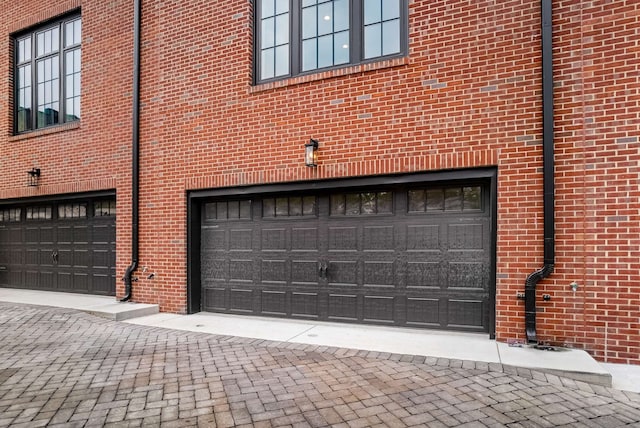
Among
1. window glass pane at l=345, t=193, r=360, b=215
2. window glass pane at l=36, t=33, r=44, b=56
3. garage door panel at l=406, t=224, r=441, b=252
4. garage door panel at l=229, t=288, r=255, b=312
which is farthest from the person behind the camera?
window glass pane at l=36, t=33, r=44, b=56

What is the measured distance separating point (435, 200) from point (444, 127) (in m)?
1.00

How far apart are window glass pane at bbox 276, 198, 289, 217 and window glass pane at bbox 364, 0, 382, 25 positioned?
2974mm

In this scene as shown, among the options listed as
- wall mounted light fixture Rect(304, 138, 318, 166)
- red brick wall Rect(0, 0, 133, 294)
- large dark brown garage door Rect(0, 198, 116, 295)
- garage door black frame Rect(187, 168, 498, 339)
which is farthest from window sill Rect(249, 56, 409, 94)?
large dark brown garage door Rect(0, 198, 116, 295)

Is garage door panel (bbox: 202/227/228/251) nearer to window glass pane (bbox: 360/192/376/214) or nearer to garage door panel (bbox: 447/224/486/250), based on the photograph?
window glass pane (bbox: 360/192/376/214)

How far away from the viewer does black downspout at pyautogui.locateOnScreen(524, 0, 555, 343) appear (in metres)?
4.57

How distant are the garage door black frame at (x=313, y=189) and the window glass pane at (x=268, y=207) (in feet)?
0.68

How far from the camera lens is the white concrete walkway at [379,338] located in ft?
13.0

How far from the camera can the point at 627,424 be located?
120 inches

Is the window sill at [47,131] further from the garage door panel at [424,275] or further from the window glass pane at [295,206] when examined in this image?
the garage door panel at [424,275]

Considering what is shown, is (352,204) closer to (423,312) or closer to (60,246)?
(423,312)

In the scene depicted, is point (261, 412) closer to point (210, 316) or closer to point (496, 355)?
point (496, 355)

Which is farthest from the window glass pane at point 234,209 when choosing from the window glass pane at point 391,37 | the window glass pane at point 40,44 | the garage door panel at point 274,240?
the window glass pane at point 40,44

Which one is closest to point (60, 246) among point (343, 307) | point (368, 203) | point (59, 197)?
point (59, 197)

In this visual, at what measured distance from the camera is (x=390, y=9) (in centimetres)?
571
